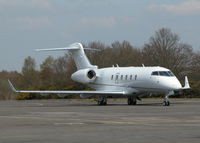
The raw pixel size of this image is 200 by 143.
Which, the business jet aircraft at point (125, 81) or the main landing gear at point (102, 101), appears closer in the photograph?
the business jet aircraft at point (125, 81)

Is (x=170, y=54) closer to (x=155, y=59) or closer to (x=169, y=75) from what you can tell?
(x=155, y=59)

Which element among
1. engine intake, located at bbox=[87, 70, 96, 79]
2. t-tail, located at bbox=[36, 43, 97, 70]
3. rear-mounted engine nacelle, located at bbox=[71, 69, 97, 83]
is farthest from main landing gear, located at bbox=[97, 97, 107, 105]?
t-tail, located at bbox=[36, 43, 97, 70]

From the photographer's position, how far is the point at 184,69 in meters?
70.4

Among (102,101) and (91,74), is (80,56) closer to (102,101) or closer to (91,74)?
(91,74)

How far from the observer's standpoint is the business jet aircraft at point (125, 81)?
38750 millimetres

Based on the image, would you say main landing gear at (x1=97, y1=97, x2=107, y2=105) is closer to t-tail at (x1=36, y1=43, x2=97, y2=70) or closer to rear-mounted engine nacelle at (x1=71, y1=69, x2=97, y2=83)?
rear-mounted engine nacelle at (x1=71, y1=69, x2=97, y2=83)

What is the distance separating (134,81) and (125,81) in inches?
48.0

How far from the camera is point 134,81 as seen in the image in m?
40.8

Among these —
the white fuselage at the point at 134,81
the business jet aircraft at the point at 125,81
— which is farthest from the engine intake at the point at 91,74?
the white fuselage at the point at 134,81

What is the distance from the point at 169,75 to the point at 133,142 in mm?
26855

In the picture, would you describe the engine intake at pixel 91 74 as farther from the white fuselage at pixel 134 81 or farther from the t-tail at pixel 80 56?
the t-tail at pixel 80 56

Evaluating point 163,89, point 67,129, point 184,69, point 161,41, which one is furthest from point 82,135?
point 161,41

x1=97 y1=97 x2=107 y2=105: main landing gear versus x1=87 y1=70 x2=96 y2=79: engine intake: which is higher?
A: x1=87 y1=70 x2=96 y2=79: engine intake

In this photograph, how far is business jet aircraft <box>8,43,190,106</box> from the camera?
127 ft
